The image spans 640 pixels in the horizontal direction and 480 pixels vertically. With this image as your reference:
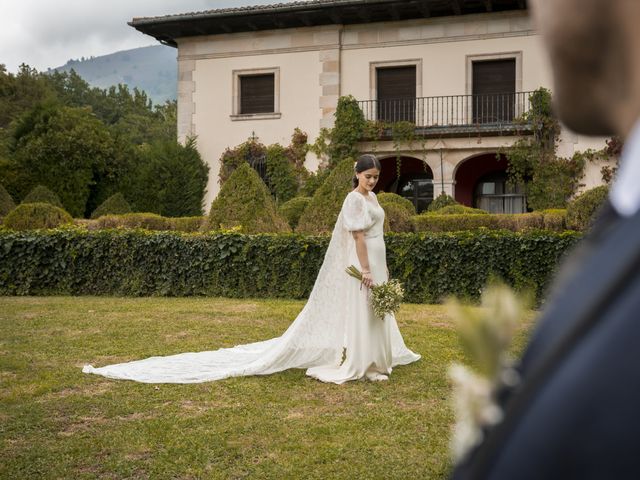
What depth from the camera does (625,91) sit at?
68 centimetres

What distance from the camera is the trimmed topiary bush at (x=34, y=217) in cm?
1578

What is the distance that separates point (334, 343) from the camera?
7.43 meters

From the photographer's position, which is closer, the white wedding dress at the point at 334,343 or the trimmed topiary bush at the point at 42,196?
the white wedding dress at the point at 334,343

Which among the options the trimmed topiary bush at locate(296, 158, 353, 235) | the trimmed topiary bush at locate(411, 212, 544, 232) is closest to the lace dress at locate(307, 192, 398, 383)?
the trimmed topiary bush at locate(296, 158, 353, 235)

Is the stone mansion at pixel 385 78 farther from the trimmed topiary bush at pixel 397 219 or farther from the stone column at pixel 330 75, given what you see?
the trimmed topiary bush at pixel 397 219

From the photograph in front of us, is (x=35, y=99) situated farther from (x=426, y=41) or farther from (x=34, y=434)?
(x=34, y=434)

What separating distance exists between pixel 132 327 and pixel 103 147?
16.4m

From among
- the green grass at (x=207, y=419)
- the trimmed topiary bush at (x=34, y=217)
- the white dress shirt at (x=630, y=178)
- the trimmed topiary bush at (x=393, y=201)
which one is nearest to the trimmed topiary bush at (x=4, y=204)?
the trimmed topiary bush at (x=34, y=217)

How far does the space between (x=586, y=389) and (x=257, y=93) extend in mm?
24033

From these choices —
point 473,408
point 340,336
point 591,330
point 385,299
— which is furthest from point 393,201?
point 591,330

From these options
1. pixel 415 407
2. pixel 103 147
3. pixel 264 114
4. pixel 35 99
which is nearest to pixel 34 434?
pixel 415 407

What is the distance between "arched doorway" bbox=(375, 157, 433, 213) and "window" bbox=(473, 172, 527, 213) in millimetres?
1697

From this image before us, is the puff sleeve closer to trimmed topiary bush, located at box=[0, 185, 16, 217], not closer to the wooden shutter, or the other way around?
trimmed topiary bush, located at box=[0, 185, 16, 217]

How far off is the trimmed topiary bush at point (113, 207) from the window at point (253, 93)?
4.61 m
